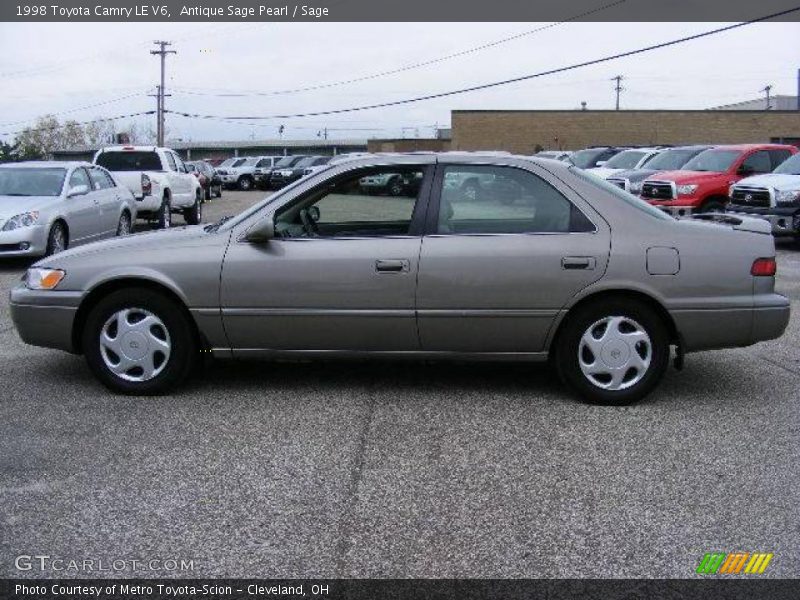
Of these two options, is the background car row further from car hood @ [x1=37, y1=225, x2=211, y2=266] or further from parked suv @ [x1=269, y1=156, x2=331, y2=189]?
parked suv @ [x1=269, y1=156, x2=331, y2=189]

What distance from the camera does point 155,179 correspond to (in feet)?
61.9

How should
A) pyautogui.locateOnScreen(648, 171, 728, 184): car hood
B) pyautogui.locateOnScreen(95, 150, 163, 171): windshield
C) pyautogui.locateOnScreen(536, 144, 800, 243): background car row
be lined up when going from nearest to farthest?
pyautogui.locateOnScreen(536, 144, 800, 243): background car row
pyautogui.locateOnScreen(648, 171, 728, 184): car hood
pyautogui.locateOnScreen(95, 150, 163, 171): windshield

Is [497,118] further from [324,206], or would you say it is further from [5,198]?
[324,206]

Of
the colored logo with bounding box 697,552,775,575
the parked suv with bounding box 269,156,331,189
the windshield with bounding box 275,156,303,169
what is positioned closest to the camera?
the colored logo with bounding box 697,552,775,575

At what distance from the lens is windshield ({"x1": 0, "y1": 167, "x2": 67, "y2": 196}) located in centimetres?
1341

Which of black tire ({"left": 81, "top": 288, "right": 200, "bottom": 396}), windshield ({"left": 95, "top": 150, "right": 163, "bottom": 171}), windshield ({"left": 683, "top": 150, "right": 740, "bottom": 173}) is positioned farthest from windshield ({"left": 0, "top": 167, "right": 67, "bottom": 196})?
windshield ({"left": 683, "top": 150, "right": 740, "bottom": 173})

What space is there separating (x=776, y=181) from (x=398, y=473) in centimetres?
1320

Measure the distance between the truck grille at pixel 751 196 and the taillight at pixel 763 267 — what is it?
10.5 metres

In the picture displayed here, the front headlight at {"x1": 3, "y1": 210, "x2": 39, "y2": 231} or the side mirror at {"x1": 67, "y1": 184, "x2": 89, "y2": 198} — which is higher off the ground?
the side mirror at {"x1": 67, "y1": 184, "x2": 89, "y2": 198}

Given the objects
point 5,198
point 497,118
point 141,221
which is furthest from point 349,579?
point 497,118

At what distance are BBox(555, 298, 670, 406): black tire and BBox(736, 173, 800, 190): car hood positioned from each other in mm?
11039

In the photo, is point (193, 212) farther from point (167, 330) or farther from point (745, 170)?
point (167, 330)

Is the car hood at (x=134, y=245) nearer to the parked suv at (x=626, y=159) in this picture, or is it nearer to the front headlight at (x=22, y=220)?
the front headlight at (x=22, y=220)

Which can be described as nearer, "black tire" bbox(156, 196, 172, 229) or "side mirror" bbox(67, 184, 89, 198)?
"side mirror" bbox(67, 184, 89, 198)
